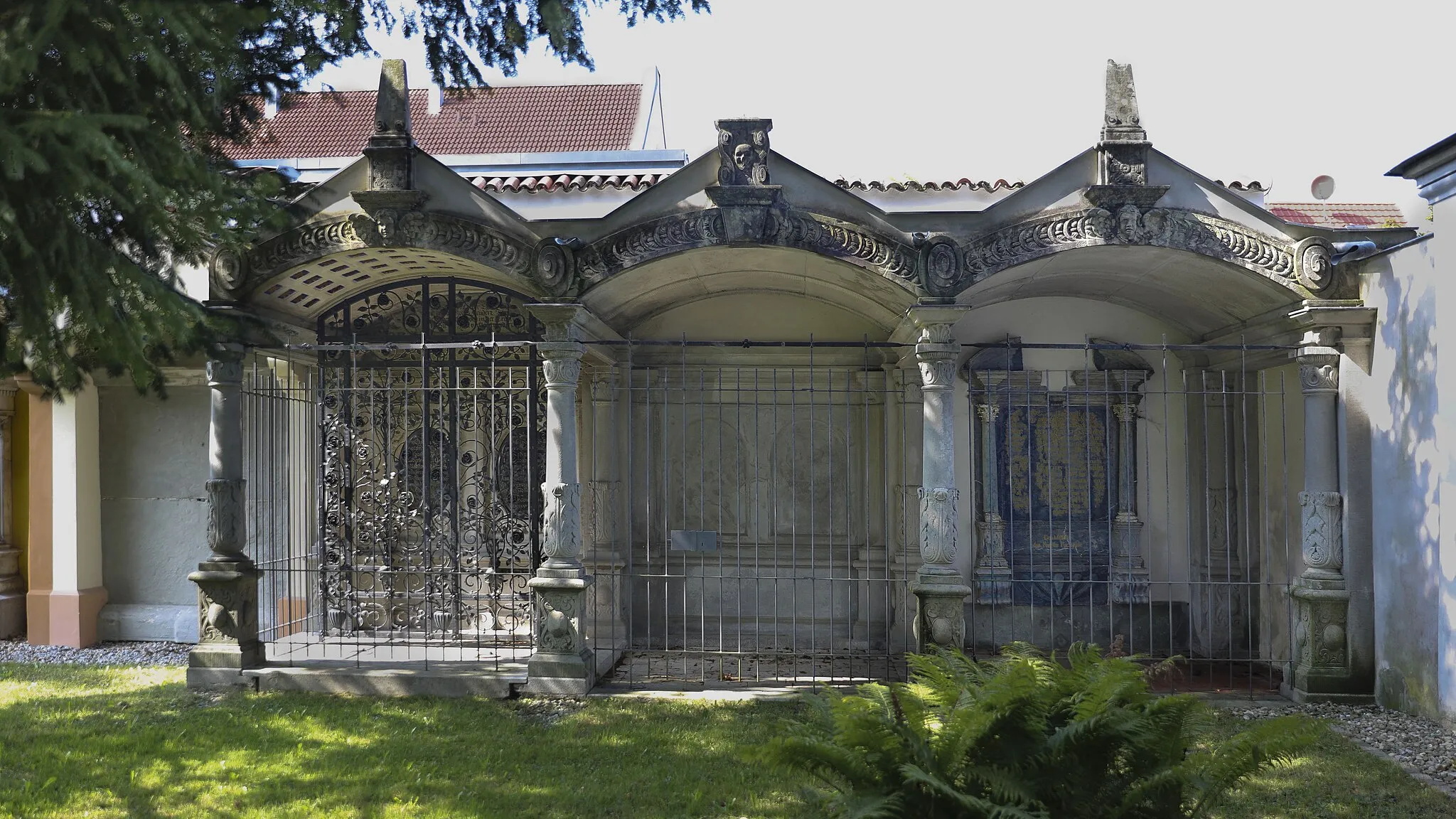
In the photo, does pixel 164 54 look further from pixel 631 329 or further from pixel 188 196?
pixel 631 329

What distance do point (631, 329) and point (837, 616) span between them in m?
3.27

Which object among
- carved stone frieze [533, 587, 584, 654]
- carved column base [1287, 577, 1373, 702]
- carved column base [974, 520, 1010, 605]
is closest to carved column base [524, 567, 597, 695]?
carved stone frieze [533, 587, 584, 654]

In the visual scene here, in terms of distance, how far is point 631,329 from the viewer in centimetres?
998

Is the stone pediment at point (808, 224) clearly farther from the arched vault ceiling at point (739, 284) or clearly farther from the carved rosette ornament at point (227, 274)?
the arched vault ceiling at point (739, 284)

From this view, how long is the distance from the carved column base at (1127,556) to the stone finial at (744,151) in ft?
15.9

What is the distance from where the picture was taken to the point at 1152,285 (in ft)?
29.0

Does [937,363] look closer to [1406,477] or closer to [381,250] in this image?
[1406,477]

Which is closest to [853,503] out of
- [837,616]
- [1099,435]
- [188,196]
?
[837,616]

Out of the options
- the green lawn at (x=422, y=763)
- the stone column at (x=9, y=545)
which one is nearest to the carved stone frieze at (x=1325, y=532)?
the green lawn at (x=422, y=763)

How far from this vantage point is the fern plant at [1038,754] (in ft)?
12.9

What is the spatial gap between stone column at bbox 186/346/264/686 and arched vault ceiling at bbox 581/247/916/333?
2845mm

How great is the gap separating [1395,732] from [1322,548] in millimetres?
1306

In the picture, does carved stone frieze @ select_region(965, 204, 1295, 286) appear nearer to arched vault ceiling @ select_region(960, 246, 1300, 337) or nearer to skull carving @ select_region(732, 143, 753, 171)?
arched vault ceiling @ select_region(960, 246, 1300, 337)

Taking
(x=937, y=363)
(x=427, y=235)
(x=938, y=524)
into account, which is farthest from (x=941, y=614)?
(x=427, y=235)
